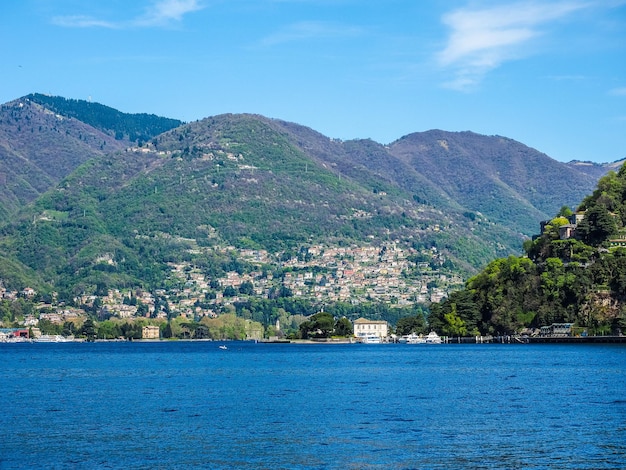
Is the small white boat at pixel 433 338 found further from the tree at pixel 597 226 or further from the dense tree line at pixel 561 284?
the tree at pixel 597 226

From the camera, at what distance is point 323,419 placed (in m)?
58.0

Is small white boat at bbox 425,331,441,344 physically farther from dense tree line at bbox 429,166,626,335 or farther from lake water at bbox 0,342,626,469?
lake water at bbox 0,342,626,469

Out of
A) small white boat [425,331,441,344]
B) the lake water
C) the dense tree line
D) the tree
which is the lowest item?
the lake water

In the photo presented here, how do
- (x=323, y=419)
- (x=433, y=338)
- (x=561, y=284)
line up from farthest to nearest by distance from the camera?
(x=433, y=338)
(x=561, y=284)
(x=323, y=419)

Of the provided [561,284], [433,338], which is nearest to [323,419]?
[561,284]

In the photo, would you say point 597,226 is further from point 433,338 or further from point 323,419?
point 323,419

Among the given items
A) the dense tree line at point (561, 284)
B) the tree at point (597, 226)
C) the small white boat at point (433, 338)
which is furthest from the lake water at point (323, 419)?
the small white boat at point (433, 338)

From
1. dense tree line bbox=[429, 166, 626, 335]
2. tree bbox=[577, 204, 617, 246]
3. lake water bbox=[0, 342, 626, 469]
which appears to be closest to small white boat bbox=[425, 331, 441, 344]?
dense tree line bbox=[429, 166, 626, 335]

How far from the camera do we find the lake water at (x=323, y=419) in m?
45.5

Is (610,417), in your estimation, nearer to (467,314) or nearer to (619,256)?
(619,256)

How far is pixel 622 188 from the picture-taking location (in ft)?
591

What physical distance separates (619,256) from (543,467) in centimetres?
12151

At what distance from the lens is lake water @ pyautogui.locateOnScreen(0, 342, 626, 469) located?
45469 mm

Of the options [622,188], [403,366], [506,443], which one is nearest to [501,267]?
[622,188]
